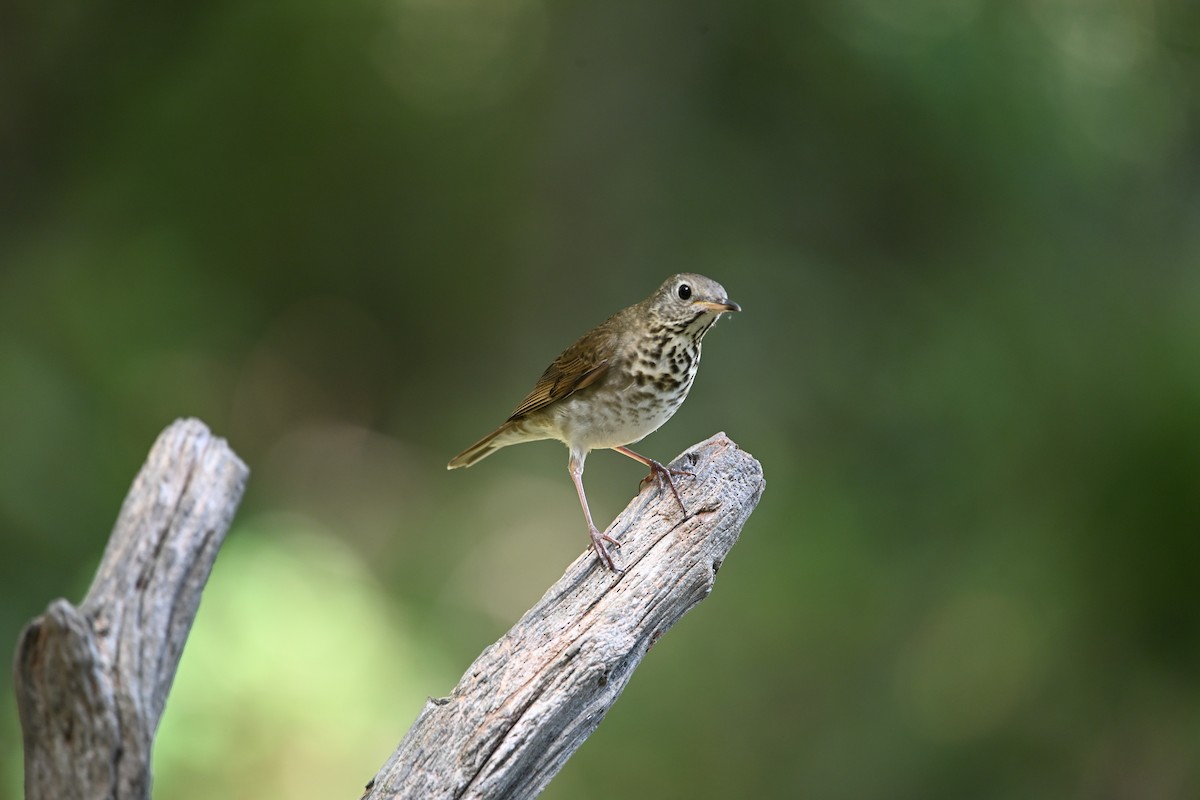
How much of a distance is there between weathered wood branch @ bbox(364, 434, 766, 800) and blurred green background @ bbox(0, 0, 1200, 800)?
3.11 meters

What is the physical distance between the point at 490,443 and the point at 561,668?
63.3 inches

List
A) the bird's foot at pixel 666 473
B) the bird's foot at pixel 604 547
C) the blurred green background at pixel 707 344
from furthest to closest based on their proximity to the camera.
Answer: the blurred green background at pixel 707 344 < the bird's foot at pixel 666 473 < the bird's foot at pixel 604 547

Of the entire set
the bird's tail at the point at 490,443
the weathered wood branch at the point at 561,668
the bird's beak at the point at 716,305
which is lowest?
the weathered wood branch at the point at 561,668

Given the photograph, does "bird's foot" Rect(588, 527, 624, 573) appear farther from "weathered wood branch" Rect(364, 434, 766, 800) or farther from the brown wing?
the brown wing

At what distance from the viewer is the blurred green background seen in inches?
218

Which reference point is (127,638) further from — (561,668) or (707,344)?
(707,344)

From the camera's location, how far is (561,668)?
2291 mm

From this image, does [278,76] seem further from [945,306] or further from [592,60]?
[945,306]

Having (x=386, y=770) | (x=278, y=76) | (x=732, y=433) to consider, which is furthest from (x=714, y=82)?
(x=386, y=770)

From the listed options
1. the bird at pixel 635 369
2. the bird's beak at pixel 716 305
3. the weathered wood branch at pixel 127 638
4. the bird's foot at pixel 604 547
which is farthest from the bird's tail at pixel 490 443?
the weathered wood branch at pixel 127 638

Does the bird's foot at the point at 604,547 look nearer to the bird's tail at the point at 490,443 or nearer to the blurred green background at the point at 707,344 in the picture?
the bird's tail at the point at 490,443

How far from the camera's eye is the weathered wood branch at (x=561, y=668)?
2.22 metres

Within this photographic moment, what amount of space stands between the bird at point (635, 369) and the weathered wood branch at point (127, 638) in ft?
4.69

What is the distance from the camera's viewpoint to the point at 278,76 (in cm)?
666
